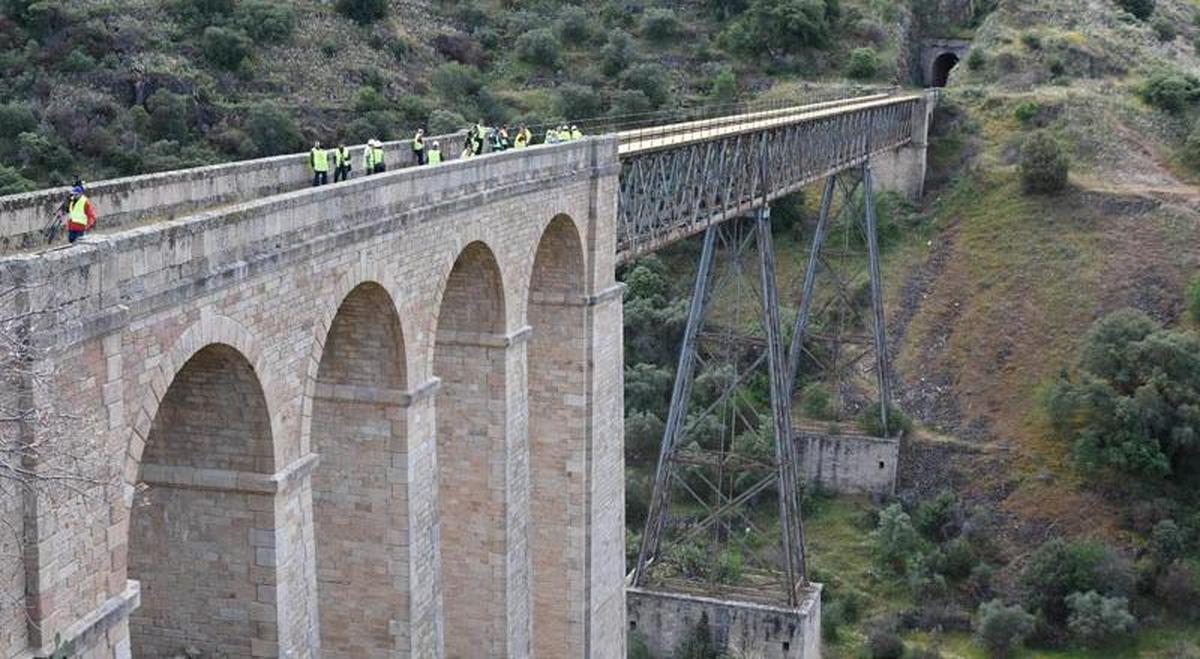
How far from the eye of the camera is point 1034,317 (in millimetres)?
40719

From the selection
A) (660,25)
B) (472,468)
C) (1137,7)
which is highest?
(1137,7)

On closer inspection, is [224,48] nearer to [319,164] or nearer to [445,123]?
[445,123]

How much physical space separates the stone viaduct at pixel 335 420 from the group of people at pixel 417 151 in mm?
558

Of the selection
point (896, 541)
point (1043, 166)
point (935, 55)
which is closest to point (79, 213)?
point (896, 541)

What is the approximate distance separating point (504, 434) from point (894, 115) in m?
27.8

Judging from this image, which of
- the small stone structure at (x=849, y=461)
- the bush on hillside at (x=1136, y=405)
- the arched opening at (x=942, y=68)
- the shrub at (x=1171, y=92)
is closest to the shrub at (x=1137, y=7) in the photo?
the arched opening at (x=942, y=68)

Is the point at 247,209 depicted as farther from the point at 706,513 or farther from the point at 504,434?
the point at 706,513

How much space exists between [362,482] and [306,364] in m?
2.97

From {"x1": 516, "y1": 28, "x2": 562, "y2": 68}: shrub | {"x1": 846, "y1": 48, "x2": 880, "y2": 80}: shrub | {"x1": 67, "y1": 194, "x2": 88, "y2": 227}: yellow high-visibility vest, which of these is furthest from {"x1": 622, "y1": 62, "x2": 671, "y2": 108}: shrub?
{"x1": 67, "y1": 194, "x2": 88, "y2": 227}: yellow high-visibility vest

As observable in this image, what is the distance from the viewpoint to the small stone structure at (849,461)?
37844 millimetres

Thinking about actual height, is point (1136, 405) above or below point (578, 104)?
below

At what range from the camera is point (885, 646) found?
104ft

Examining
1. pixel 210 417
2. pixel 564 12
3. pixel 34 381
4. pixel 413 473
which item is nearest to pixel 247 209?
pixel 210 417

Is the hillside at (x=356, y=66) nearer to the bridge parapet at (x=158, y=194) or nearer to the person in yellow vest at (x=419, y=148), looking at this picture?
the person in yellow vest at (x=419, y=148)
